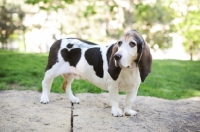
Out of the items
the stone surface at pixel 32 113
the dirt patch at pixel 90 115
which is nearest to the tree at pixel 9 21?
the stone surface at pixel 32 113

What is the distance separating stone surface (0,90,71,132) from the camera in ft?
11.7

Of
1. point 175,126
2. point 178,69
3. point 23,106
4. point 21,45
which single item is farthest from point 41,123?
Answer: point 21,45

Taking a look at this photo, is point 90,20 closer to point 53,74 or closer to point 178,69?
point 178,69

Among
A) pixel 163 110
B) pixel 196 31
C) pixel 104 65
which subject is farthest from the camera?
pixel 196 31

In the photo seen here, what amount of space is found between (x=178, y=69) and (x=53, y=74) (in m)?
6.41

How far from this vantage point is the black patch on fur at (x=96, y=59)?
4480mm

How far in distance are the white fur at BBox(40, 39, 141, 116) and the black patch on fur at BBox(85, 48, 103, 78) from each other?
0.06 m

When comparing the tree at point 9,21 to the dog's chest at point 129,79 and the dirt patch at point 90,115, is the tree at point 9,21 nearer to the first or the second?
the dirt patch at point 90,115

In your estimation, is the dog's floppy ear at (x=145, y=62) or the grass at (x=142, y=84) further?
the grass at (x=142, y=84)

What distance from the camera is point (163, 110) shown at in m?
4.74

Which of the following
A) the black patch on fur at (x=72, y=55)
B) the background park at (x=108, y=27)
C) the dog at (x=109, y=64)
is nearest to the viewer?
the dog at (x=109, y=64)

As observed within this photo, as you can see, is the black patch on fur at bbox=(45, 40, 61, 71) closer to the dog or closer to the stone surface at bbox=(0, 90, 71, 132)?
the dog

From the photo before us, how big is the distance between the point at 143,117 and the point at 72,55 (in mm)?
1580

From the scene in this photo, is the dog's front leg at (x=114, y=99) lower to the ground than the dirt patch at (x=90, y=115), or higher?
higher
